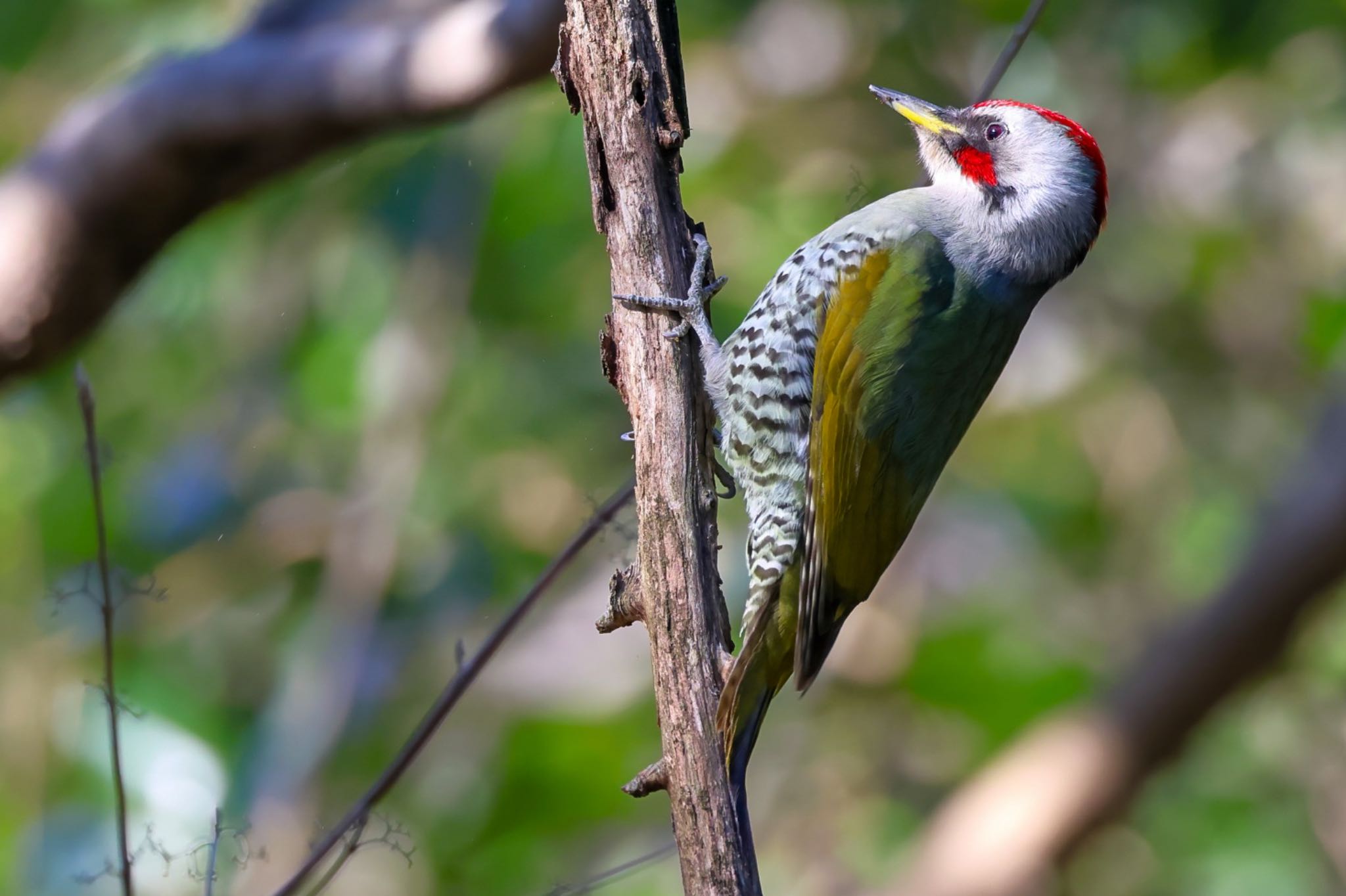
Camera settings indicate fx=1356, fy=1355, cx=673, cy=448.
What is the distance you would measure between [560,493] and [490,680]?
2.44 feet

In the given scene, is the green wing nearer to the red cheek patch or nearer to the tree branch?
the red cheek patch

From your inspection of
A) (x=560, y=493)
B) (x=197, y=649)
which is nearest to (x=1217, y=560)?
(x=560, y=493)

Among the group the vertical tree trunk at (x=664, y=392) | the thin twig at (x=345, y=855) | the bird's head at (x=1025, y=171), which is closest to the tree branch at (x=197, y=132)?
the bird's head at (x=1025, y=171)

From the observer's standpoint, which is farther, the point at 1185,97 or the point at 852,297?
the point at 1185,97

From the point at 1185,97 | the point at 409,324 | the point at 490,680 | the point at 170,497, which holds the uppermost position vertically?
the point at 1185,97

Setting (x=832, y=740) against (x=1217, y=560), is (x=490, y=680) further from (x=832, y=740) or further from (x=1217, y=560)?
(x=1217, y=560)

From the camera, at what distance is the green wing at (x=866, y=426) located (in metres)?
2.51

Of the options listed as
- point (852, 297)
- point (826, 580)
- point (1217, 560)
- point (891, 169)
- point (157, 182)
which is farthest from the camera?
point (1217, 560)

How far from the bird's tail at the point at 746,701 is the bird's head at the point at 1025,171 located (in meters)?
1.02

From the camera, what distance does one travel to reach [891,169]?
5.12 meters

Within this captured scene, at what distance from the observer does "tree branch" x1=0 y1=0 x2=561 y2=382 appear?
353cm

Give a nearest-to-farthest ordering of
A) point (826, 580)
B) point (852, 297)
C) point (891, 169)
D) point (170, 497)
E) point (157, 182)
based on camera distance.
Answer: point (826, 580)
point (852, 297)
point (157, 182)
point (170, 497)
point (891, 169)

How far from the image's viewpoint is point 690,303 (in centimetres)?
210

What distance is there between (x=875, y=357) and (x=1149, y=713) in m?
1.35
